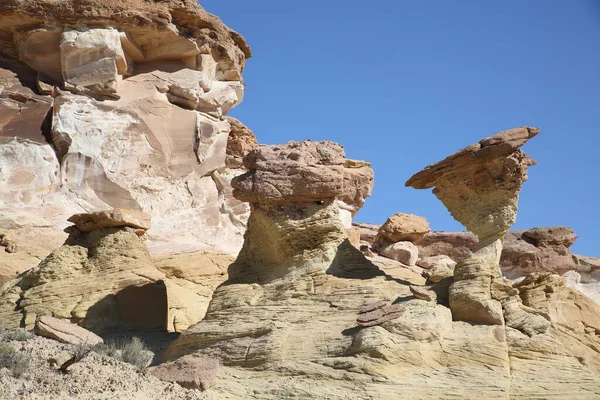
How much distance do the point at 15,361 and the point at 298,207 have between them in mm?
4639

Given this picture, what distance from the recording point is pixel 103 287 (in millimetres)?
16250

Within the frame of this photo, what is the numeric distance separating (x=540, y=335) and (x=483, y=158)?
2.80m

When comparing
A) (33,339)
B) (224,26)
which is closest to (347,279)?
(33,339)

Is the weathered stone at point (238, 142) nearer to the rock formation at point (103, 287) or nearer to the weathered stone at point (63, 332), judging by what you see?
the rock formation at point (103, 287)

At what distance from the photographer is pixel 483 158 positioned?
13.0 m

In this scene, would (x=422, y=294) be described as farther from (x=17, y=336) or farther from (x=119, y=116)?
(x=119, y=116)

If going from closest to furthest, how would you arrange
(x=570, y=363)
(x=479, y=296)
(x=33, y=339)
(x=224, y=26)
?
(x=570, y=363), (x=479, y=296), (x=33, y=339), (x=224, y=26)

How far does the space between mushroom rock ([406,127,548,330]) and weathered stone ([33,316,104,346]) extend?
5154 mm

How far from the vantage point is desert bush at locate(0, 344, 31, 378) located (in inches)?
427

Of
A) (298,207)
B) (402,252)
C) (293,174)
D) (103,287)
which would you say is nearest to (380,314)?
(298,207)

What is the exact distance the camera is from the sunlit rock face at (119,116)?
79.7ft

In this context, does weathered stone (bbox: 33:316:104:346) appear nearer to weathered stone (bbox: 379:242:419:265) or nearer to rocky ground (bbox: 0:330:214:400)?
rocky ground (bbox: 0:330:214:400)

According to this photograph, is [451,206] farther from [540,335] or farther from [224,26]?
[224,26]

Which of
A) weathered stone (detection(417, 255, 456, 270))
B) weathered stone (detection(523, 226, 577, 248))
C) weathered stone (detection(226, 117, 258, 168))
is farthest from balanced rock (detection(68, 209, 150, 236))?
weathered stone (detection(226, 117, 258, 168))
